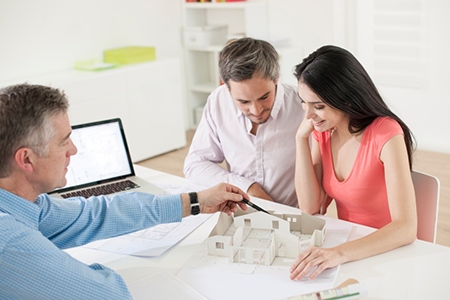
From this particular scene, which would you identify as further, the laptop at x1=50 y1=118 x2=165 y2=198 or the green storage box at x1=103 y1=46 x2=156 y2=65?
the green storage box at x1=103 y1=46 x2=156 y2=65

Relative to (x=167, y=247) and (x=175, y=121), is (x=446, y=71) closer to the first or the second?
(x=175, y=121)

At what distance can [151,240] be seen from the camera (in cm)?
195

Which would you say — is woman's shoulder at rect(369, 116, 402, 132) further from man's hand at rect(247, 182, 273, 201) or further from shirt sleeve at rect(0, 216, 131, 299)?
shirt sleeve at rect(0, 216, 131, 299)

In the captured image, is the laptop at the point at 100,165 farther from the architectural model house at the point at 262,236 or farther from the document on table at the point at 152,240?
the architectural model house at the point at 262,236

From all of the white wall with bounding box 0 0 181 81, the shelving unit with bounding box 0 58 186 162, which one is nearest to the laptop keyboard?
the shelving unit with bounding box 0 58 186 162

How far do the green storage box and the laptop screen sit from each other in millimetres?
2613

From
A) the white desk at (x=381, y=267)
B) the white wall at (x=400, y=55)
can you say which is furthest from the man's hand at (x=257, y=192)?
the white wall at (x=400, y=55)

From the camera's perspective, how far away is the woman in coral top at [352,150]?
1.87 metres

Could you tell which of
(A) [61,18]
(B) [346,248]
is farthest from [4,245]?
(A) [61,18]

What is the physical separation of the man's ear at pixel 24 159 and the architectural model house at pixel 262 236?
22.9 inches

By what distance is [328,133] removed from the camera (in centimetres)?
219

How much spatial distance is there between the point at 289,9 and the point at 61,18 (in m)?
1.86

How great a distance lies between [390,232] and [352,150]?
0.42 meters

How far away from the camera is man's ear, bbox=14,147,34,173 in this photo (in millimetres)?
1442
